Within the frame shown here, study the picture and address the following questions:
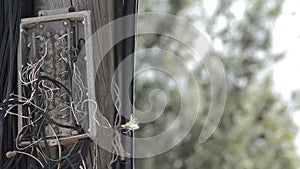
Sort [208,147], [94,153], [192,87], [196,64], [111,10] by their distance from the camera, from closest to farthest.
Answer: [94,153], [111,10], [192,87], [196,64], [208,147]

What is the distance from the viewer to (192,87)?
6.22 m

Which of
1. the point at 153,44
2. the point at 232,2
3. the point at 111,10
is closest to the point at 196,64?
the point at 153,44

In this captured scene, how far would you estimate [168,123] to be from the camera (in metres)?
7.02

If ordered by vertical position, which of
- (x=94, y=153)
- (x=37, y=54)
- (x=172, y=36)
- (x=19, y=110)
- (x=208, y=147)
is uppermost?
(x=172, y=36)

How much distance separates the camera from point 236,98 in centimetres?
738

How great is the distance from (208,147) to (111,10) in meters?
5.45

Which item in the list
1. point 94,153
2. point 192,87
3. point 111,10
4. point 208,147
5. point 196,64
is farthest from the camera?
point 208,147

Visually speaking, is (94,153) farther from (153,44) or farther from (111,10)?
(153,44)

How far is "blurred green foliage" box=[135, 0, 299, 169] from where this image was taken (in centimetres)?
705

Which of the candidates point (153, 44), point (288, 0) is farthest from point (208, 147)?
point (288, 0)

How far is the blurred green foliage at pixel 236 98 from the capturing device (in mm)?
7047

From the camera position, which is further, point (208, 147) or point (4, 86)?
point (208, 147)

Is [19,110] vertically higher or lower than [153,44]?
lower

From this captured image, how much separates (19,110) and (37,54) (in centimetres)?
13
